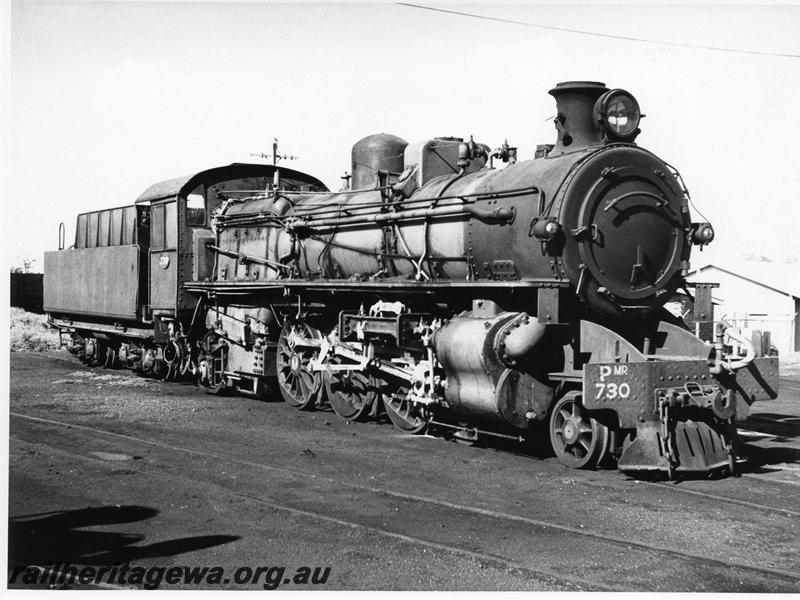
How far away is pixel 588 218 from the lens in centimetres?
903

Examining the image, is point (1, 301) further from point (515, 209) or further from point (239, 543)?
point (515, 209)

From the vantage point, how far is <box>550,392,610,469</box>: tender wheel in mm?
8883

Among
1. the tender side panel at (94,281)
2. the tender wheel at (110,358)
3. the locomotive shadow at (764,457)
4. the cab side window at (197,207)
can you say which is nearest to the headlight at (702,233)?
the locomotive shadow at (764,457)

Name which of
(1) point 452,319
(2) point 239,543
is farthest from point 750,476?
(2) point 239,543

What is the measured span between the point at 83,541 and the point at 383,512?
238 cm

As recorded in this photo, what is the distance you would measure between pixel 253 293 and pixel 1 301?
697cm

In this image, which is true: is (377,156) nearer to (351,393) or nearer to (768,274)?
(351,393)

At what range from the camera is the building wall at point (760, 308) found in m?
32.0

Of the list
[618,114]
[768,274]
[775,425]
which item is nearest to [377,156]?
[618,114]

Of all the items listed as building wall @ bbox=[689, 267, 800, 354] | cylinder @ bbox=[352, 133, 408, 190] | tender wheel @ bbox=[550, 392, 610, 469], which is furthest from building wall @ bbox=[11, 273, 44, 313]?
building wall @ bbox=[689, 267, 800, 354]

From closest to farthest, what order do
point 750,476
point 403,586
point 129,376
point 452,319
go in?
point 403,586, point 750,476, point 452,319, point 129,376

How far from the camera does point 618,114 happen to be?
9.50m

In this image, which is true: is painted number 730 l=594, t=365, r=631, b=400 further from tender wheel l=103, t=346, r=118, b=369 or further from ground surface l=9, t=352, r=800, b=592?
tender wheel l=103, t=346, r=118, b=369

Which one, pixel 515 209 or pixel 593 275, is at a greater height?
pixel 515 209
